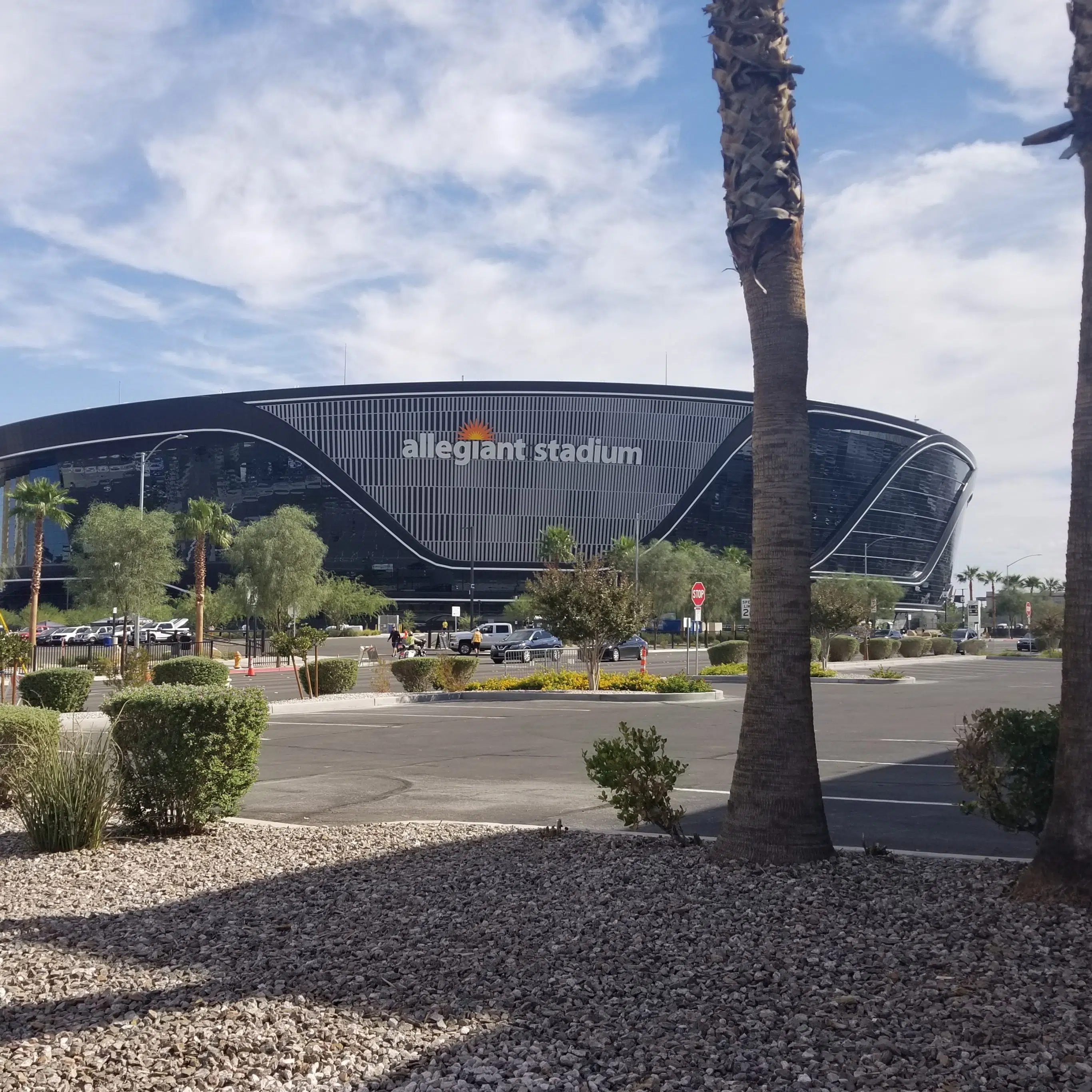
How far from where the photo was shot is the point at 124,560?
56.6 m

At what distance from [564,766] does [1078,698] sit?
29.3 feet

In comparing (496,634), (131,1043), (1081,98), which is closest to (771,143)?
(1081,98)

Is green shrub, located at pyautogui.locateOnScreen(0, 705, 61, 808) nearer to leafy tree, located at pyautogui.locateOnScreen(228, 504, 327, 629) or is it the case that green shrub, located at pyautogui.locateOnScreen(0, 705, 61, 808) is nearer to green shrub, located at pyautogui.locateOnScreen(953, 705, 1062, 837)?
green shrub, located at pyautogui.locateOnScreen(953, 705, 1062, 837)

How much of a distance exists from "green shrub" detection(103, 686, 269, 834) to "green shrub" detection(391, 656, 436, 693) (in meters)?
19.3

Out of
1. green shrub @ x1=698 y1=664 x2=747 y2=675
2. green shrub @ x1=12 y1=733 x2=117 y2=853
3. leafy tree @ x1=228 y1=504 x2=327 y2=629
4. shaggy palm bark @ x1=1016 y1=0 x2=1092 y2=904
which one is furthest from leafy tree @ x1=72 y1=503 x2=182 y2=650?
shaggy palm bark @ x1=1016 y1=0 x2=1092 y2=904

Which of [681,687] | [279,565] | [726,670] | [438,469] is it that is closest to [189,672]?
[681,687]

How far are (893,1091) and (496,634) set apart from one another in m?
58.3

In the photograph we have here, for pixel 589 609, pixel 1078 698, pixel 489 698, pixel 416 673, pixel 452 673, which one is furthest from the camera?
pixel 452 673

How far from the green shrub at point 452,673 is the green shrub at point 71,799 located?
65.2 ft

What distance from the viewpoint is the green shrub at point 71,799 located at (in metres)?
8.26

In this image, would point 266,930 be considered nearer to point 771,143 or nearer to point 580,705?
point 771,143

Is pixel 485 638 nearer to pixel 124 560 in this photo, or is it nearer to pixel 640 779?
pixel 124 560

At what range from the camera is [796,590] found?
7148 millimetres

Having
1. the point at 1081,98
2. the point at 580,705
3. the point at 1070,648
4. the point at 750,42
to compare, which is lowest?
the point at 580,705
